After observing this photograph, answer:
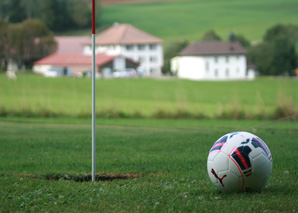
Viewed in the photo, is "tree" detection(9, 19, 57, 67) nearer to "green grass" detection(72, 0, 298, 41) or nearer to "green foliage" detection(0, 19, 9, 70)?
"green foliage" detection(0, 19, 9, 70)

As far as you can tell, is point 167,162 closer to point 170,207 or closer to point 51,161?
point 51,161

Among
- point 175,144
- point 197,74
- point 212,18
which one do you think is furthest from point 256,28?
point 175,144

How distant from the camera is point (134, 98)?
47.1 meters

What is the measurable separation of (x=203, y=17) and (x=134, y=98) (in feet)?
299

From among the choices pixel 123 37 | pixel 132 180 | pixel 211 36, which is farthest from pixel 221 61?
pixel 132 180

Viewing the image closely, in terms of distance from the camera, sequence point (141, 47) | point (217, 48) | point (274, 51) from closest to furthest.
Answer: point (274, 51) < point (217, 48) < point (141, 47)

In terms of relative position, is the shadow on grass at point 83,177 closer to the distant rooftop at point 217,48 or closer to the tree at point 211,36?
the distant rooftop at point 217,48

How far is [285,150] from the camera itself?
38.8 ft

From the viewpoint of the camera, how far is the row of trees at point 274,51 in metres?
85.8

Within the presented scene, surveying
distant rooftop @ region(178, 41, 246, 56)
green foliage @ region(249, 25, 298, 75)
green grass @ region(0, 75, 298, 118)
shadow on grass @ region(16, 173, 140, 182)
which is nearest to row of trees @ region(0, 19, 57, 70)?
green grass @ region(0, 75, 298, 118)

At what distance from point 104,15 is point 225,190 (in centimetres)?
13001

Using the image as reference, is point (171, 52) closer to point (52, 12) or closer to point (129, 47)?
point (129, 47)

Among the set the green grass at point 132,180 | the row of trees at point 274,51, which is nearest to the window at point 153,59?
the row of trees at point 274,51

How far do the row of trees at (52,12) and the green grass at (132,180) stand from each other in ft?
205
